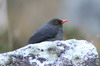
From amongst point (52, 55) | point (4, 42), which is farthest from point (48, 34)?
point (4, 42)

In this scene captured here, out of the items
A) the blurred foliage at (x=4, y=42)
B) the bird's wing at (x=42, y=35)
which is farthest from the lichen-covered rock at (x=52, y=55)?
the blurred foliage at (x=4, y=42)

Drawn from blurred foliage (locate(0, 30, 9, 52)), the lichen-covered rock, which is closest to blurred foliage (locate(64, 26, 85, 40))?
blurred foliage (locate(0, 30, 9, 52))

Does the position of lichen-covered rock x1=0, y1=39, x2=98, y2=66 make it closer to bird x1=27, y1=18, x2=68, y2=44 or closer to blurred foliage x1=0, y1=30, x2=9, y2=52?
bird x1=27, y1=18, x2=68, y2=44

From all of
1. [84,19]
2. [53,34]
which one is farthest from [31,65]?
[84,19]

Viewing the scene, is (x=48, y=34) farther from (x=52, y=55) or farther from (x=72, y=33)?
(x=72, y=33)

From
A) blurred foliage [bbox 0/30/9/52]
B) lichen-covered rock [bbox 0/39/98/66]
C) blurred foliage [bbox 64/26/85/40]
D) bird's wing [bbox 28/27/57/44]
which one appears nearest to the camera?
lichen-covered rock [bbox 0/39/98/66]
